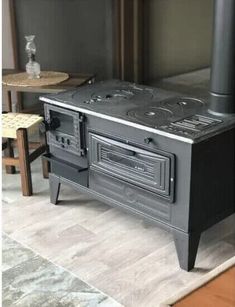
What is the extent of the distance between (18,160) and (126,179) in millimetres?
771

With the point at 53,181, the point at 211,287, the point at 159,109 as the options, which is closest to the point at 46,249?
the point at 53,181

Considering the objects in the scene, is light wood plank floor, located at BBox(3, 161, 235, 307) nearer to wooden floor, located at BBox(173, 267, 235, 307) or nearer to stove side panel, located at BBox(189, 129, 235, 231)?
stove side panel, located at BBox(189, 129, 235, 231)

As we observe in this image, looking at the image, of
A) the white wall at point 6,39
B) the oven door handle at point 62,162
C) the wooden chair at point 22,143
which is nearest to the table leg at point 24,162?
the wooden chair at point 22,143

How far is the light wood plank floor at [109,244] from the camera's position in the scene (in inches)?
83.2

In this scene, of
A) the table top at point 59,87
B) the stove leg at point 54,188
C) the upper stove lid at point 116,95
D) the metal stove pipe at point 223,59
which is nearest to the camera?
the metal stove pipe at point 223,59

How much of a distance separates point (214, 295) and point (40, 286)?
96 cm

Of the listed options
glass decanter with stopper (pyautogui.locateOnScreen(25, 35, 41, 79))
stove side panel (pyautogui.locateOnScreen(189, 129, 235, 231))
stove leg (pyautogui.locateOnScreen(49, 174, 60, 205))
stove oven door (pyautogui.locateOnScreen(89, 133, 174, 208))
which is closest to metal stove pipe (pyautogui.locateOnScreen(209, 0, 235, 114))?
stove side panel (pyautogui.locateOnScreen(189, 129, 235, 231))

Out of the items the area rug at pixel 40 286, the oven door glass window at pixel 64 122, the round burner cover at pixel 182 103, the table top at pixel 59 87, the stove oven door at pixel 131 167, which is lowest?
the area rug at pixel 40 286

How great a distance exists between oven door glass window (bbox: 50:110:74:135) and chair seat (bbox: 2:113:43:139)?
239 millimetres

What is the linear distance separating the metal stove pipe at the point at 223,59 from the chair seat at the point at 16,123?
1004 millimetres

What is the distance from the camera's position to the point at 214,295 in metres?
1.34

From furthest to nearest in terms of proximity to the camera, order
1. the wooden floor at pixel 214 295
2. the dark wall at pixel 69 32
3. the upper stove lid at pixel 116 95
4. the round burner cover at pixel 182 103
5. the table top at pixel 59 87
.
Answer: the dark wall at pixel 69 32 < the table top at pixel 59 87 < the upper stove lid at pixel 116 95 < the round burner cover at pixel 182 103 < the wooden floor at pixel 214 295

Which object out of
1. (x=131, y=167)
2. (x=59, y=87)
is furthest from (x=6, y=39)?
(x=131, y=167)

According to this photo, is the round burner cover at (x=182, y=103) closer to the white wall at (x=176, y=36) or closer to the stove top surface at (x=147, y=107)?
the stove top surface at (x=147, y=107)
